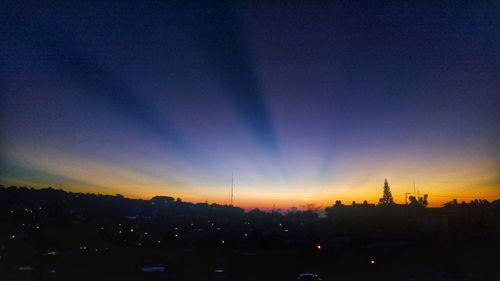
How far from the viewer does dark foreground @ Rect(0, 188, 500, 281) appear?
32656 millimetres

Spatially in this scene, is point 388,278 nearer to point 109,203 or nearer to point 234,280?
point 234,280

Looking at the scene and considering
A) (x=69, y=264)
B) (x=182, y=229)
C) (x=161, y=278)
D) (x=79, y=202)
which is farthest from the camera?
(x=79, y=202)

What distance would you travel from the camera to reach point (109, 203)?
5753 inches

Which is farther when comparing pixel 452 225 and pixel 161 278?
pixel 452 225

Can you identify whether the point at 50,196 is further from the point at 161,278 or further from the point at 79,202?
the point at 161,278

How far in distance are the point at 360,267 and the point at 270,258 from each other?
10808 millimetres

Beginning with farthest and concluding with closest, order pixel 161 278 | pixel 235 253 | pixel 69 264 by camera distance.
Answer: pixel 235 253 < pixel 69 264 < pixel 161 278

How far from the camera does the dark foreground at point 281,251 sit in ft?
107

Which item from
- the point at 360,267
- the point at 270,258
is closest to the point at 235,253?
the point at 270,258

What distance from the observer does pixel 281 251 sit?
5012cm

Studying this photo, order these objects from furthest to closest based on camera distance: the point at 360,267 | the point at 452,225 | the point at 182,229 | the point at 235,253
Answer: the point at 182,229 < the point at 452,225 < the point at 235,253 < the point at 360,267

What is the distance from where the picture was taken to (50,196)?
140m

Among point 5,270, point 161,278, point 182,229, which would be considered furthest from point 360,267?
point 182,229

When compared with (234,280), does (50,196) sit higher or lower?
higher
